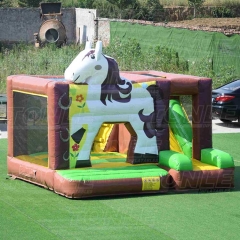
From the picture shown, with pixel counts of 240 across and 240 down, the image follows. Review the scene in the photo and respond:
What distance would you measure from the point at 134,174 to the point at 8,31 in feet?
90.4

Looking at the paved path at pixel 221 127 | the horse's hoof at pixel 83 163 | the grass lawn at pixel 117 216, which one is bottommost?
the paved path at pixel 221 127

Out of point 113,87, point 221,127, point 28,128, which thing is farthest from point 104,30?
point 113,87

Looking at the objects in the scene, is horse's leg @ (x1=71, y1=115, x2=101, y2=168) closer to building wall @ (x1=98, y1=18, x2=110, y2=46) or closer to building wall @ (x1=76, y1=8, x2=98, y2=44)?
building wall @ (x1=98, y1=18, x2=110, y2=46)

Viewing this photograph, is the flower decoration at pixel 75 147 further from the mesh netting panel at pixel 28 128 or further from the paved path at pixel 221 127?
the paved path at pixel 221 127

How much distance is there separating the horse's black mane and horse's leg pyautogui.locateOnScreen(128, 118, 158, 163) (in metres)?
0.54

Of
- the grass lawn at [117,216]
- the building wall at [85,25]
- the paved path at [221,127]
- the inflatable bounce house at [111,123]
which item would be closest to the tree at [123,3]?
the building wall at [85,25]

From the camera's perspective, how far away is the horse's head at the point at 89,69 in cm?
1176

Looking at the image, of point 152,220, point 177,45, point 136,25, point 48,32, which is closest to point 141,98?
point 152,220

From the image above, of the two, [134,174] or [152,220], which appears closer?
[152,220]

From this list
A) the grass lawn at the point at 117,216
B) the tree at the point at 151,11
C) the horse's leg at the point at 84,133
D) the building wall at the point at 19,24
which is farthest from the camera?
the tree at the point at 151,11

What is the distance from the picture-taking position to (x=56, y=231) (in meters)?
9.51

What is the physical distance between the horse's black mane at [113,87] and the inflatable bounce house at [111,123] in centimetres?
2

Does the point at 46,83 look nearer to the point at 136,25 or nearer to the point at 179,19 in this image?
the point at 136,25

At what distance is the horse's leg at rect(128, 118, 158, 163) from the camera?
12188mm
